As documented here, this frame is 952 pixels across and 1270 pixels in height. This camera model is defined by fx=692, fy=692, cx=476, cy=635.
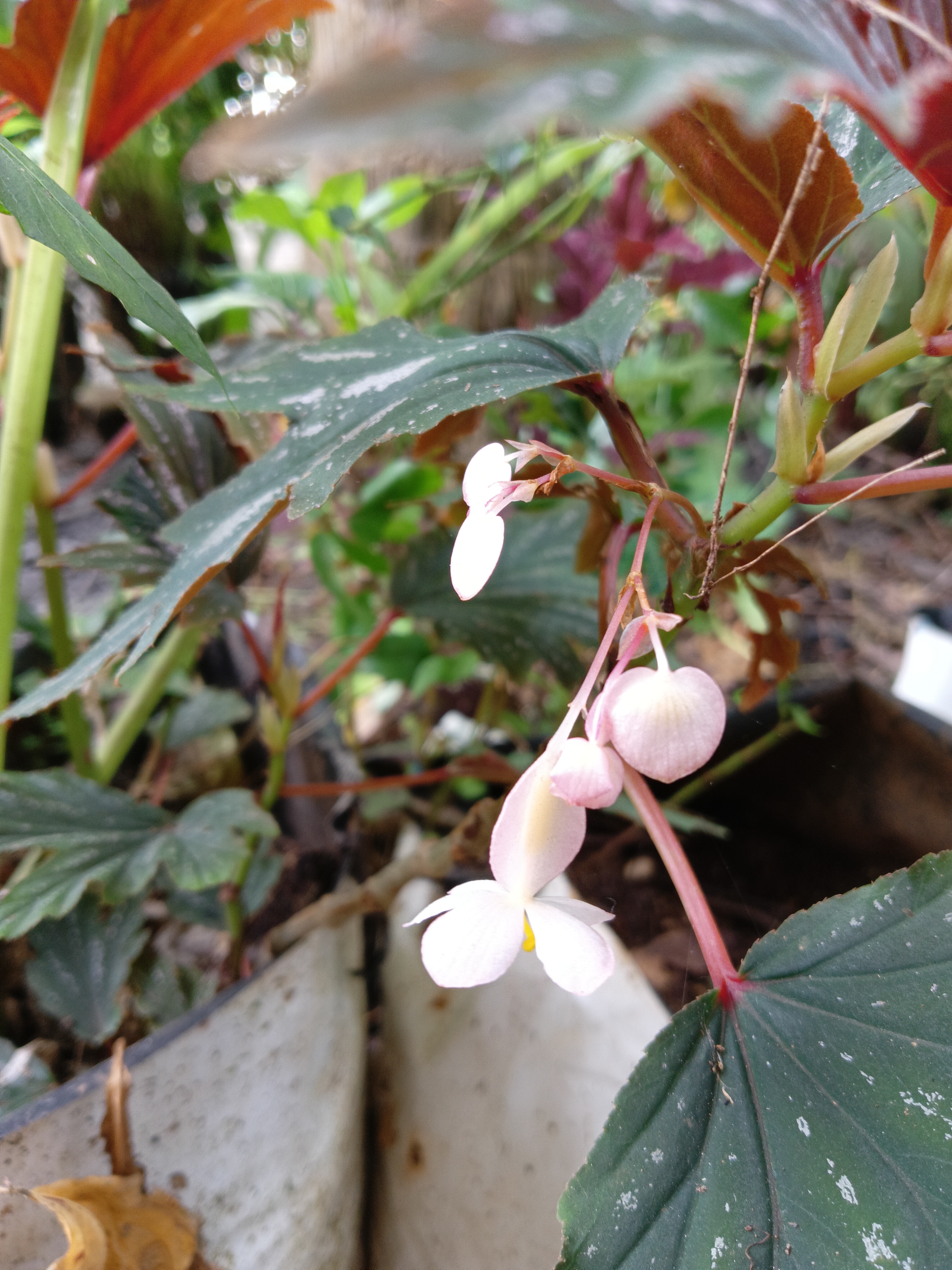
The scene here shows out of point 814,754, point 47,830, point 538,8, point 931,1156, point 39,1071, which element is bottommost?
point 814,754

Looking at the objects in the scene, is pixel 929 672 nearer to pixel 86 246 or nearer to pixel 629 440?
pixel 629 440

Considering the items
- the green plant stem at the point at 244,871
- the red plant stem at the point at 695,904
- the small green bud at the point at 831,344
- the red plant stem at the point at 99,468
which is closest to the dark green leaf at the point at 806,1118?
the red plant stem at the point at 695,904

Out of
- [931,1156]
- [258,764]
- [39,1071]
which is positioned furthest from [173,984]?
[931,1156]

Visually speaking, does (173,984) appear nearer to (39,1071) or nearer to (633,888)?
(39,1071)

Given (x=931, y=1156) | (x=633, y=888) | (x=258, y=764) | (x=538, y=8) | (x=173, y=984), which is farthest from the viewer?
(x=258, y=764)

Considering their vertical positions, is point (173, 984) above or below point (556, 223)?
below

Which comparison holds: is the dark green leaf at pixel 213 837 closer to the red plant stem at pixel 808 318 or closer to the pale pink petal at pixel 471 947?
the pale pink petal at pixel 471 947

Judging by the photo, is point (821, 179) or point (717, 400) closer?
point (821, 179)

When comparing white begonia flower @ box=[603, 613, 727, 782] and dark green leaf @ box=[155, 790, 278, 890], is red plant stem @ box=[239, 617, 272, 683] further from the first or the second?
white begonia flower @ box=[603, 613, 727, 782]
